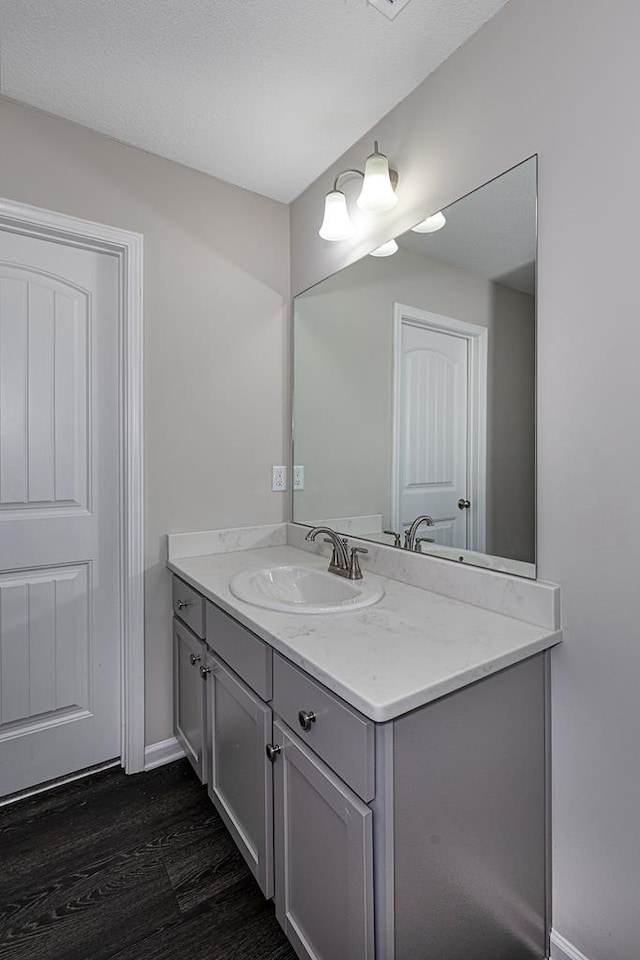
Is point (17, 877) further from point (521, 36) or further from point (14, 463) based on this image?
point (521, 36)

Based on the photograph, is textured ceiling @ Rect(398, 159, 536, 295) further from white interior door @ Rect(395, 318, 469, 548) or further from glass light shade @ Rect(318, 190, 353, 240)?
glass light shade @ Rect(318, 190, 353, 240)

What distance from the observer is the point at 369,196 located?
1.54 meters

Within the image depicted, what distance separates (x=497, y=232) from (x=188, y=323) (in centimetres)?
120

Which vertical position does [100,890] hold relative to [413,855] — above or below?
below

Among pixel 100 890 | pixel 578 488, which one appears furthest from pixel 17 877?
pixel 578 488

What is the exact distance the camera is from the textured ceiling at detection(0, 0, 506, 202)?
1.28 meters

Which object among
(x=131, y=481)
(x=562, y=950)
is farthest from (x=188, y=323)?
(x=562, y=950)

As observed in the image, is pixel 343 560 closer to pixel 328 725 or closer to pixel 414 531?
pixel 414 531

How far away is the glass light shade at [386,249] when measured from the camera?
5.33ft

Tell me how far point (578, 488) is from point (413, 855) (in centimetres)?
83

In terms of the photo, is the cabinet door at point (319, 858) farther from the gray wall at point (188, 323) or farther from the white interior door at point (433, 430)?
the gray wall at point (188, 323)

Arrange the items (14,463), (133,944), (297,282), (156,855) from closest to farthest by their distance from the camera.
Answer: (133,944) → (156,855) → (14,463) → (297,282)

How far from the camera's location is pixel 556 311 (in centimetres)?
114

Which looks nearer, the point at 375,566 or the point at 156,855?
the point at 156,855
